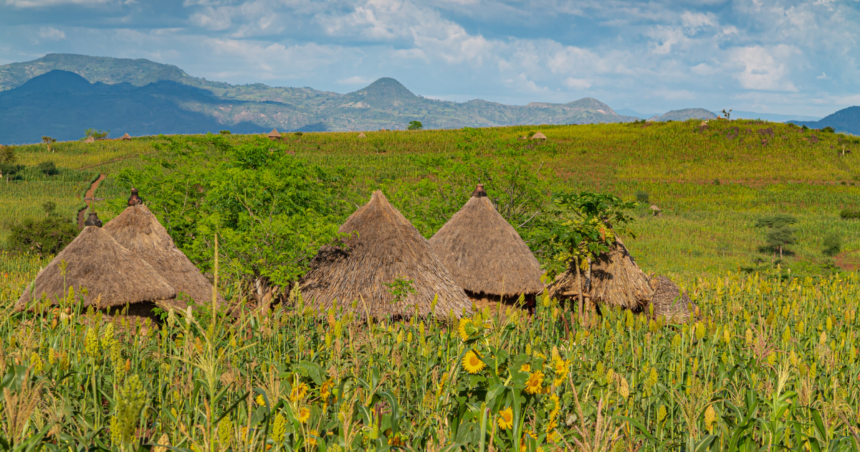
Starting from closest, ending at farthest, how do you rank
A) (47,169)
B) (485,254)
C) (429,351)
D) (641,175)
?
(429,351), (485,254), (47,169), (641,175)

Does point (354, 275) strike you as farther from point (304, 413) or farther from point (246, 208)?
point (304, 413)

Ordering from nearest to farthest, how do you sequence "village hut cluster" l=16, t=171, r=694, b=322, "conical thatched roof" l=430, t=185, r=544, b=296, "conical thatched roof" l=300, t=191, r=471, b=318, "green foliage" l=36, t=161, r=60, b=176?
"village hut cluster" l=16, t=171, r=694, b=322
"conical thatched roof" l=300, t=191, r=471, b=318
"conical thatched roof" l=430, t=185, r=544, b=296
"green foliage" l=36, t=161, r=60, b=176

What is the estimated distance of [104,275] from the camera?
6.49 meters

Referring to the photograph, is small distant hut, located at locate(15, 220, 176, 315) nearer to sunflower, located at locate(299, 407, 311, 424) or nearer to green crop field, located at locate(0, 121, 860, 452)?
green crop field, located at locate(0, 121, 860, 452)

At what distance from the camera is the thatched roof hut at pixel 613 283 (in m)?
7.64

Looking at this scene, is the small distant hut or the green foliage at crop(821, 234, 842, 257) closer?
the small distant hut

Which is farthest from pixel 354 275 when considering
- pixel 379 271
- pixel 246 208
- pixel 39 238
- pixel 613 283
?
pixel 39 238

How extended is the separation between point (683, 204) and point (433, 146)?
93.2 feet

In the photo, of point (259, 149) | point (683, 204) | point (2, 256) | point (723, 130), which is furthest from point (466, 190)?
point (723, 130)

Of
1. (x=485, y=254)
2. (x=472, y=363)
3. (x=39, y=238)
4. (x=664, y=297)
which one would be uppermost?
(x=472, y=363)

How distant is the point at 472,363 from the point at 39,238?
77.6 ft

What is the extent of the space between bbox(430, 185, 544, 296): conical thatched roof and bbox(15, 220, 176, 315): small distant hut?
498cm

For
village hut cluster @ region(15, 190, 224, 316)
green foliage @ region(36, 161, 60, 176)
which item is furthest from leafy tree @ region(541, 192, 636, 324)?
green foliage @ region(36, 161, 60, 176)

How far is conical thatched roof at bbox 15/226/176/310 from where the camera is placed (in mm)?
6336
